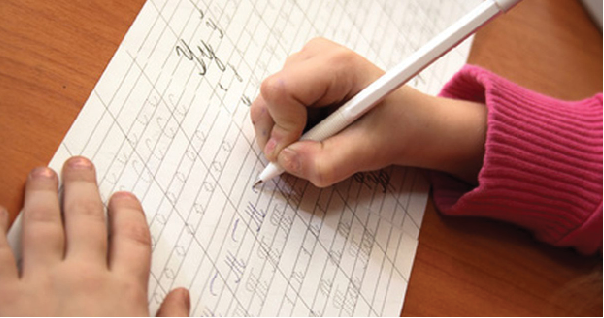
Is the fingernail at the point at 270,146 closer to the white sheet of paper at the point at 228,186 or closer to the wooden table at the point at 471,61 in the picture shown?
the white sheet of paper at the point at 228,186

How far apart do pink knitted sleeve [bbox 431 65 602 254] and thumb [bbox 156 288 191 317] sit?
0.25 meters

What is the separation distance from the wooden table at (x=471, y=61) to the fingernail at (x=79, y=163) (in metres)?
0.02

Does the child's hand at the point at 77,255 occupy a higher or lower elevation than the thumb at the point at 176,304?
higher

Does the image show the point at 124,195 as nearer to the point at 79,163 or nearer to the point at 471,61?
the point at 79,163

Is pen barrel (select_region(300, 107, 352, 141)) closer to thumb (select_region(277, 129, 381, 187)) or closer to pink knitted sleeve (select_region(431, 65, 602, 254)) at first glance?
thumb (select_region(277, 129, 381, 187))

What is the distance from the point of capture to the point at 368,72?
457 millimetres

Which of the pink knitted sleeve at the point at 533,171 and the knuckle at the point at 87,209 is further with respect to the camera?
the pink knitted sleeve at the point at 533,171

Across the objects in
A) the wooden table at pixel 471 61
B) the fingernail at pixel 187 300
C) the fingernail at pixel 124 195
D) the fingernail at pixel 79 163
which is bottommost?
the fingernail at pixel 187 300

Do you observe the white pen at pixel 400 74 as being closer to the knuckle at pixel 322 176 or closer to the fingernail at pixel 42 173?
the knuckle at pixel 322 176

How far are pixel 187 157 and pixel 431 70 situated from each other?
0.30 metres

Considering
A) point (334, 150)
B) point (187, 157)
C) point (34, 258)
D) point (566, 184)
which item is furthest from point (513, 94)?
point (34, 258)

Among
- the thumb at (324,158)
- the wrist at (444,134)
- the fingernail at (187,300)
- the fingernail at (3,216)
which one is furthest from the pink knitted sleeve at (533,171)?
the fingernail at (3,216)

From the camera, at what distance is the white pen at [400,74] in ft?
1.23

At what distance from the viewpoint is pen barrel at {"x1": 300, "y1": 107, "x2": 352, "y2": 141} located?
1.41 ft
